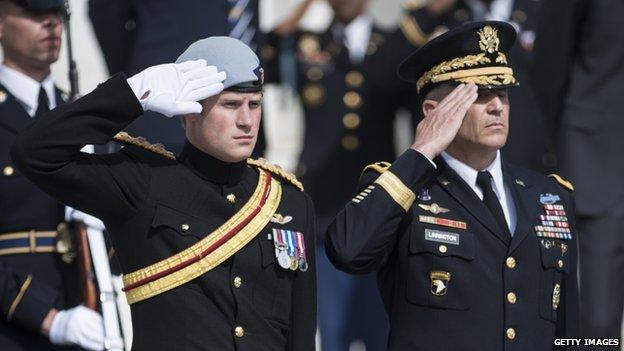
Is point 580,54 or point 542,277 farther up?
point 580,54

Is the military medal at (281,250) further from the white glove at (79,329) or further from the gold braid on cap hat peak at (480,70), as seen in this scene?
the white glove at (79,329)

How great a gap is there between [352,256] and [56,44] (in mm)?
1900

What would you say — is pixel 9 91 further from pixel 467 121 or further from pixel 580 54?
pixel 580 54

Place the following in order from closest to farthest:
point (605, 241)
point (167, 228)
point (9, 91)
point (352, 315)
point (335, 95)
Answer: point (167, 228) → point (9, 91) → point (605, 241) → point (352, 315) → point (335, 95)

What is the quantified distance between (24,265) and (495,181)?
6.42ft

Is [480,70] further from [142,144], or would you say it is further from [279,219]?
[142,144]

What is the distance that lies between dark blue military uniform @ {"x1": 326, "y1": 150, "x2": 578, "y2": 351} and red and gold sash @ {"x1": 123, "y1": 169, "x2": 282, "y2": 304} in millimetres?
384

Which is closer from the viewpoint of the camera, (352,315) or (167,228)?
(167,228)

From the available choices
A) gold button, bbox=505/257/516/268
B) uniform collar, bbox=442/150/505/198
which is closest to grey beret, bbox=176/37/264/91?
uniform collar, bbox=442/150/505/198

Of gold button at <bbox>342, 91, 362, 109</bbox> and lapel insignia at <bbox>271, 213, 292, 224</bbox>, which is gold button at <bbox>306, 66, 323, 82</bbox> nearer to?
gold button at <bbox>342, 91, 362, 109</bbox>

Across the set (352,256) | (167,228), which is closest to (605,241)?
(352,256)

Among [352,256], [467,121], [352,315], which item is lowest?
[352,315]

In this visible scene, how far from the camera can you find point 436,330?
20.8 feet
